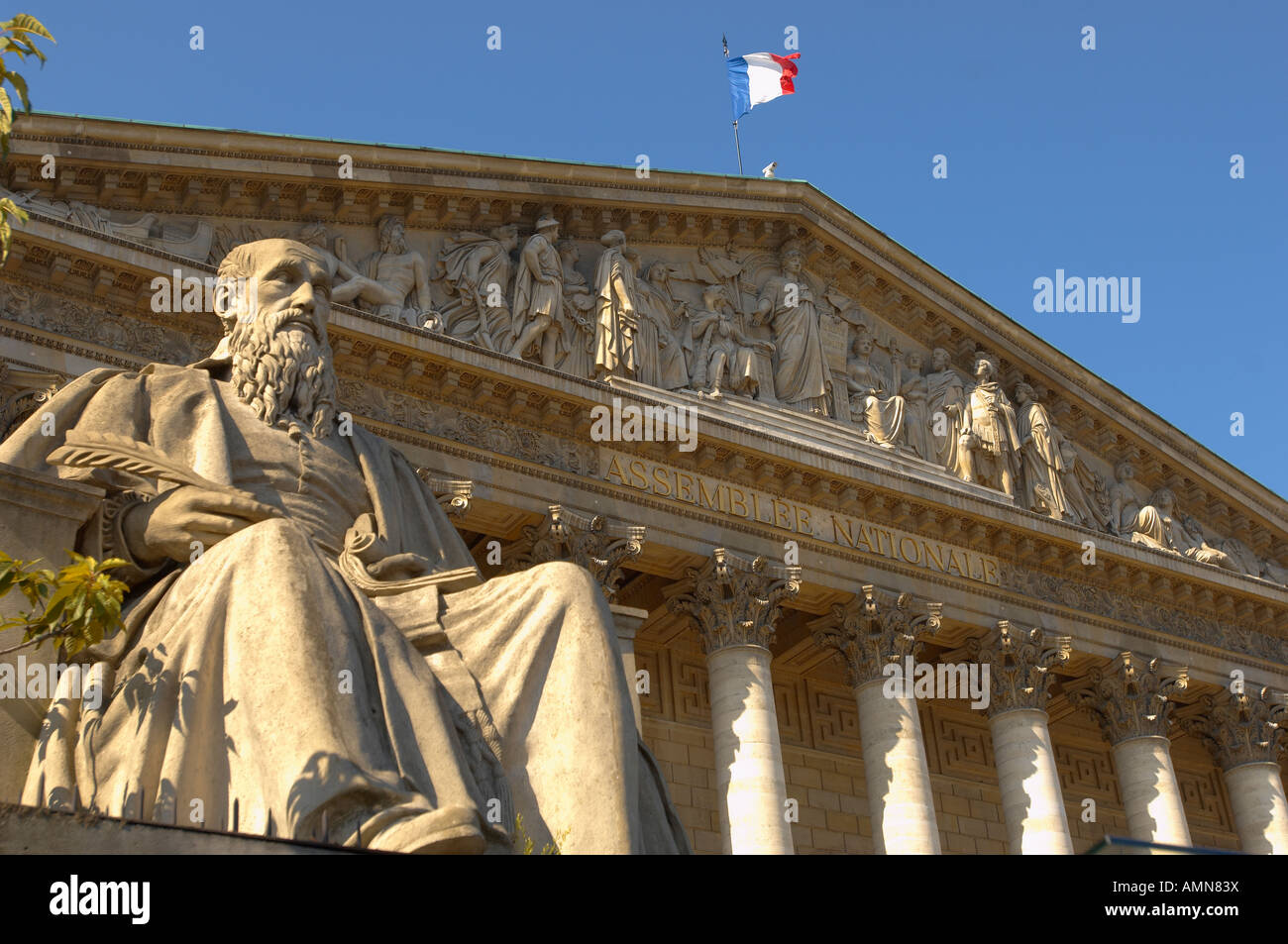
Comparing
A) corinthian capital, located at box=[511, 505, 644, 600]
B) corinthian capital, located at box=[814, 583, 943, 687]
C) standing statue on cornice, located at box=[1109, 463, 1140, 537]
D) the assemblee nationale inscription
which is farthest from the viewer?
standing statue on cornice, located at box=[1109, 463, 1140, 537]

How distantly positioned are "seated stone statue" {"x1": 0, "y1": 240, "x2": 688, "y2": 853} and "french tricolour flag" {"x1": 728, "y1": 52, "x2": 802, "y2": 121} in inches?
701

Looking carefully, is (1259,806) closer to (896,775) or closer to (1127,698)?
(1127,698)

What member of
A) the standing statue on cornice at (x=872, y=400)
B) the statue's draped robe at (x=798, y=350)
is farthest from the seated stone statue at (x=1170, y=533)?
the statue's draped robe at (x=798, y=350)

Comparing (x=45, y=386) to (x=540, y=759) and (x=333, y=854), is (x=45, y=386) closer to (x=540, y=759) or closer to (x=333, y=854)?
(x=540, y=759)

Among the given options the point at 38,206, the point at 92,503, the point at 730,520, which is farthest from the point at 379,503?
the point at 730,520

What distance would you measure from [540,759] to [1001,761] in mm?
14537

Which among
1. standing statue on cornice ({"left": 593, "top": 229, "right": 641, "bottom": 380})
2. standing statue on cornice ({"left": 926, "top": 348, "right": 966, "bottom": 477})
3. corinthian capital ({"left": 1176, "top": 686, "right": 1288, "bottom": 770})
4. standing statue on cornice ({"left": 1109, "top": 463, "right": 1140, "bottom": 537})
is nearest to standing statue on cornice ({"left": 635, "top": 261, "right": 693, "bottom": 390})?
standing statue on cornice ({"left": 593, "top": 229, "right": 641, "bottom": 380})

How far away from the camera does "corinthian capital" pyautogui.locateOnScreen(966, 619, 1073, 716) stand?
18.6 m

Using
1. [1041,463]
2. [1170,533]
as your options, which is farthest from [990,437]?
[1170,533]

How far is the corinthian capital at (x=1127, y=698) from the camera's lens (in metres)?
19.7

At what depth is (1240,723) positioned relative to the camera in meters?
21.2

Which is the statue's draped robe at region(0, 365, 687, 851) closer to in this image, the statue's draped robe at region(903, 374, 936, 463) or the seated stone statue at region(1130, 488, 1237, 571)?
the statue's draped robe at region(903, 374, 936, 463)

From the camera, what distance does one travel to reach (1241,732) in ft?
69.2

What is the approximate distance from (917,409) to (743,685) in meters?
5.65
